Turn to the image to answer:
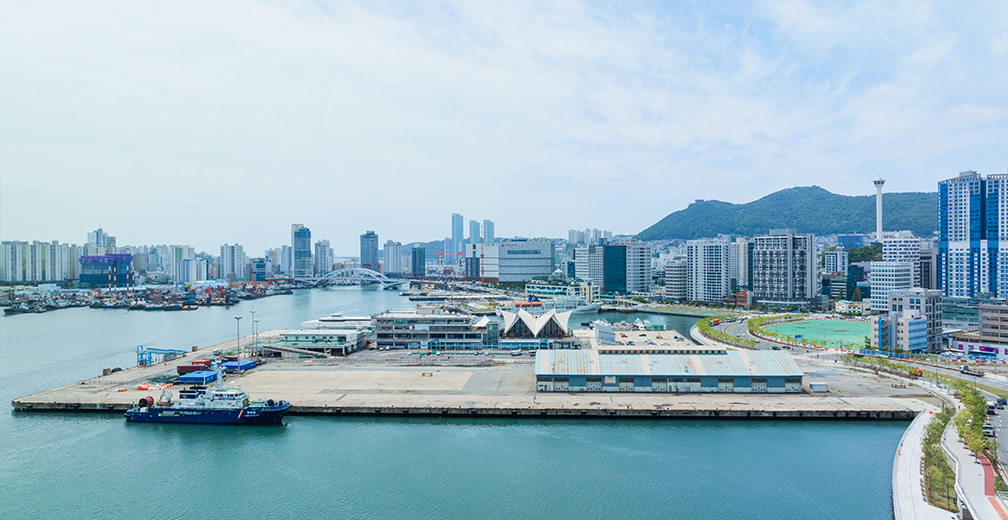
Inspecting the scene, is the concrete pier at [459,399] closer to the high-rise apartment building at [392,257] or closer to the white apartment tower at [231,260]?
the white apartment tower at [231,260]

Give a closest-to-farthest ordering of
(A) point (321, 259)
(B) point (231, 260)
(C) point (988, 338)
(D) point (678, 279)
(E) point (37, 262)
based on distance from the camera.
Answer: (C) point (988, 338)
(D) point (678, 279)
(E) point (37, 262)
(B) point (231, 260)
(A) point (321, 259)

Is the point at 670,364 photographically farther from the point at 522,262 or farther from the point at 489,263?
the point at 489,263

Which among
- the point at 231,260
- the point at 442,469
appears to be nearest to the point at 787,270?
the point at 442,469

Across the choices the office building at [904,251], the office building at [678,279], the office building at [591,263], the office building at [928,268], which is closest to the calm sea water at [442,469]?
the office building at [904,251]

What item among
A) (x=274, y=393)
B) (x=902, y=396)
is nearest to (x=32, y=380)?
(x=274, y=393)

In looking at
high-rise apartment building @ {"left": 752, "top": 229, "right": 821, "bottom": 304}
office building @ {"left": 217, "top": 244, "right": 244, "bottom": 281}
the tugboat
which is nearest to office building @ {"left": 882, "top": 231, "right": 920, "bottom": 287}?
high-rise apartment building @ {"left": 752, "top": 229, "right": 821, "bottom": 304}

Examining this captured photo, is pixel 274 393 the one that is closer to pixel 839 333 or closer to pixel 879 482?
pixel 879 482
